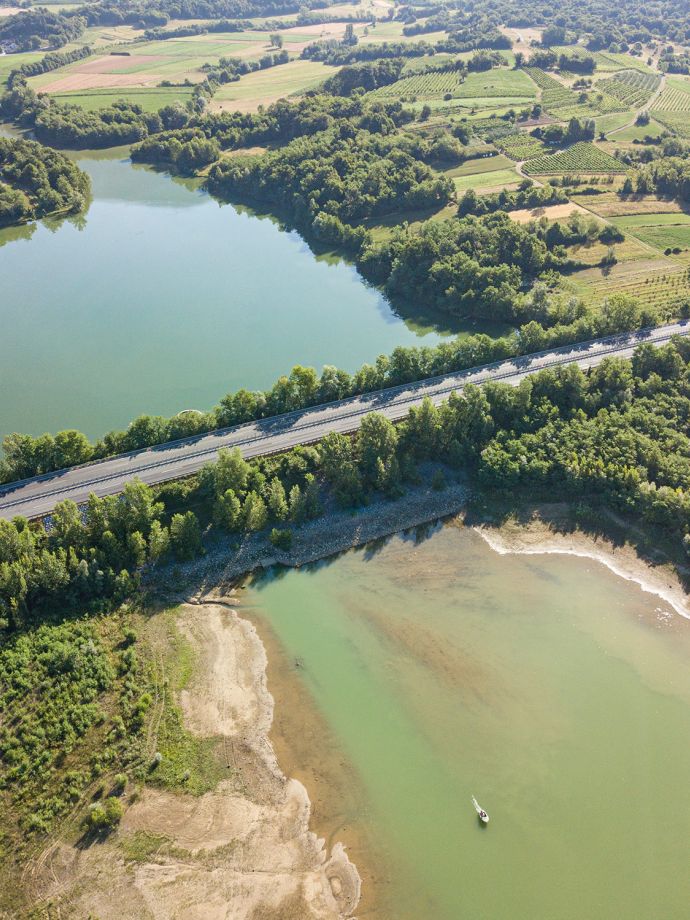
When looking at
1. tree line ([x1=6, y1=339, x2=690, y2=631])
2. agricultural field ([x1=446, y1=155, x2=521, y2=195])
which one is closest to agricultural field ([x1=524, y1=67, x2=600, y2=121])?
agricultural field ([x1=446, y1=155, x2=521, y2=195])

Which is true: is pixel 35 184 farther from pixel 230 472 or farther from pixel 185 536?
pixel 185 536

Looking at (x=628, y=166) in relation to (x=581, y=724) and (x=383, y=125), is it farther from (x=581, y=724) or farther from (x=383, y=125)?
(x=581, y=724)

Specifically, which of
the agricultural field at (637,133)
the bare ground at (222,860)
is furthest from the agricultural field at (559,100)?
the bare ground at (222,860)

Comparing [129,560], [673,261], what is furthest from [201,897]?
[673,261]

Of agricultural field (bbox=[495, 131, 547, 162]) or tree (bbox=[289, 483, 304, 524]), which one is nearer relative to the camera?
tree (bbox=[289, 483, 304, 524])

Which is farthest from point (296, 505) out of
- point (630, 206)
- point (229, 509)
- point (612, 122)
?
point (612, 122)

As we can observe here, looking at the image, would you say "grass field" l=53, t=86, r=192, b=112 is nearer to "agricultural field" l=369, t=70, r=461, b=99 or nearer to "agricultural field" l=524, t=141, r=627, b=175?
"agricultural field" l=369, t=70, r=461, b=99

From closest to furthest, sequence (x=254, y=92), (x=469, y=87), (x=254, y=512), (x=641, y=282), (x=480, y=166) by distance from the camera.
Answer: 1. (x=254, y=512)
2. (x=641, y=282)
3. (x=480, y=166)
4. (x=469, y=87)
5. (x=254, y=92)
